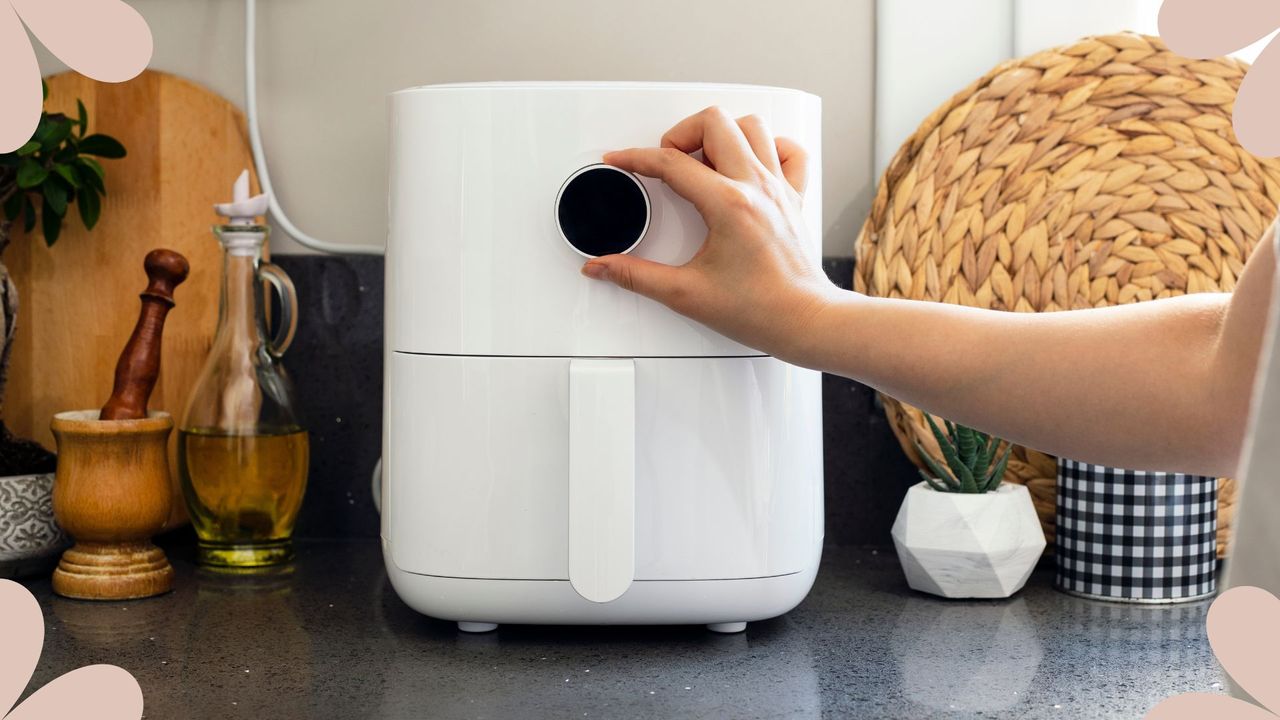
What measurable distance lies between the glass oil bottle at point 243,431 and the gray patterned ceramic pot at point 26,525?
0.10m

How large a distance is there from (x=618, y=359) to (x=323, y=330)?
0.41 meters

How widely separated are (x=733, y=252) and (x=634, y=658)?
25 cm

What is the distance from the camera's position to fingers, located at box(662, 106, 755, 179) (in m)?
0.67

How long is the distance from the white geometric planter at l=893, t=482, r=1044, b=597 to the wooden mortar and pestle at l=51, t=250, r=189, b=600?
0.54 meters

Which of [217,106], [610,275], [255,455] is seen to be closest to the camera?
[610,275]

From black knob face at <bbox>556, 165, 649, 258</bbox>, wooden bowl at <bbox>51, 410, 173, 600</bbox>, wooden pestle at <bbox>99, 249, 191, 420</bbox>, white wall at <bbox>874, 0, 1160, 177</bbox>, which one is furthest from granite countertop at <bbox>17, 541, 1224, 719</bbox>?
white wall at <bbox>874, 0, 1160, 177</bbox>

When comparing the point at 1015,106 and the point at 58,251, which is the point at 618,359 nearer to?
the point at 1015,106

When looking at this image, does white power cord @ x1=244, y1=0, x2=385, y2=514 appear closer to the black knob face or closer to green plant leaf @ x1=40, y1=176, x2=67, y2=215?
green plant leaf @ x1=40, y1=176, x2=67, y2=215

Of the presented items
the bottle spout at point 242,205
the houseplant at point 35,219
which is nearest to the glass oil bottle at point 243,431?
the bottle spout at point 242,205

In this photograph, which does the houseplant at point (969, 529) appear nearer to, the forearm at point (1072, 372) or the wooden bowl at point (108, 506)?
the forearm at point (1072, 372)

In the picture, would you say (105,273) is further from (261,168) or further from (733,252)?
(733,252)

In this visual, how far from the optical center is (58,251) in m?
1.00

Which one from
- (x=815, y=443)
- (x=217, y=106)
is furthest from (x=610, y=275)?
(x=217, y=106)

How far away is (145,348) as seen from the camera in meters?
0.87
